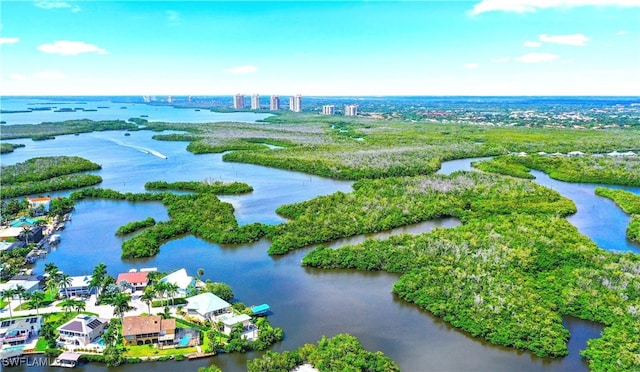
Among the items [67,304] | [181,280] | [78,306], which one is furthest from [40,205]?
[181,280]

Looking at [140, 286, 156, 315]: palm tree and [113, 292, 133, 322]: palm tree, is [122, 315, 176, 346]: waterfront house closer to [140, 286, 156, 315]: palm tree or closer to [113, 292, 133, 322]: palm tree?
[113, 292, 133, 322]: palm tree

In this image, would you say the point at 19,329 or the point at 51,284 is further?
the point at 51,284

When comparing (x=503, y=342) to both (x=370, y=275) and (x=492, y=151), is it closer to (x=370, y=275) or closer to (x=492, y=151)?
(x=370, y=275)

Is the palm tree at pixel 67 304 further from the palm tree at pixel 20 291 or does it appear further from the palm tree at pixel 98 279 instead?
the palm tree at pixel 20 291

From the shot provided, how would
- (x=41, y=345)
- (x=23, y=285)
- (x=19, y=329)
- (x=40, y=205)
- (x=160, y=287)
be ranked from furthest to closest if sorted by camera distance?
(x=40, y=205) → (x=23, y=285) → (x=160, y=287) → (x=19, y=329) → (x=41, y=345)

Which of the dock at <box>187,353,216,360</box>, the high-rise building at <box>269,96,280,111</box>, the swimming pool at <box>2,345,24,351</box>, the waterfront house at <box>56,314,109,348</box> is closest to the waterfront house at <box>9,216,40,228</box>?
the swimming pool at <box>2,345,24,351</box>

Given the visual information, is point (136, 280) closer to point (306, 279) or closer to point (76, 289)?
point (76, 289)

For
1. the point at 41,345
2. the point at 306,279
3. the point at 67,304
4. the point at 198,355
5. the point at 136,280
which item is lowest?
the point at 198,355
